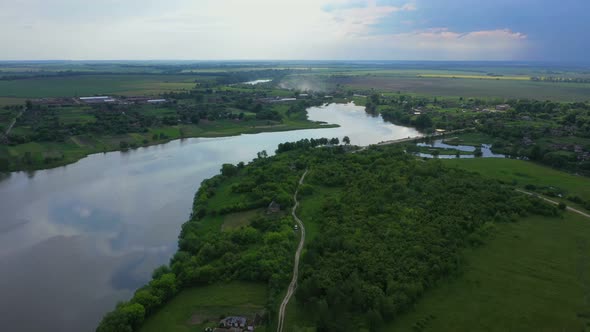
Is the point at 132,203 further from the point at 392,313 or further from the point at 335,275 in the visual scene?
the point at 392,313

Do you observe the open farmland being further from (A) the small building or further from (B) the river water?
(A) the small building

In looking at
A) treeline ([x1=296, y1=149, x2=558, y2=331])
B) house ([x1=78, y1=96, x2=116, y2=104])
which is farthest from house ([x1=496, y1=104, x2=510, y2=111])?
house ([x1=78, y1=96, x2=116, y2=104])

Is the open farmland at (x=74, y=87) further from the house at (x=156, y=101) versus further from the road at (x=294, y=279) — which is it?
the road at (x=294, y=279)

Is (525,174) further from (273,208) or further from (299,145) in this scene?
(273,208)

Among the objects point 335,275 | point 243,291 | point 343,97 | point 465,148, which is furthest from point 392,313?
point 343,97

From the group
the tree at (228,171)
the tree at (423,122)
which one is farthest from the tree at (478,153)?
the tree at (228,171)

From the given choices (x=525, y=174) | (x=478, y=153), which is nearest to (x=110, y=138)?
(x=478, y=153)
